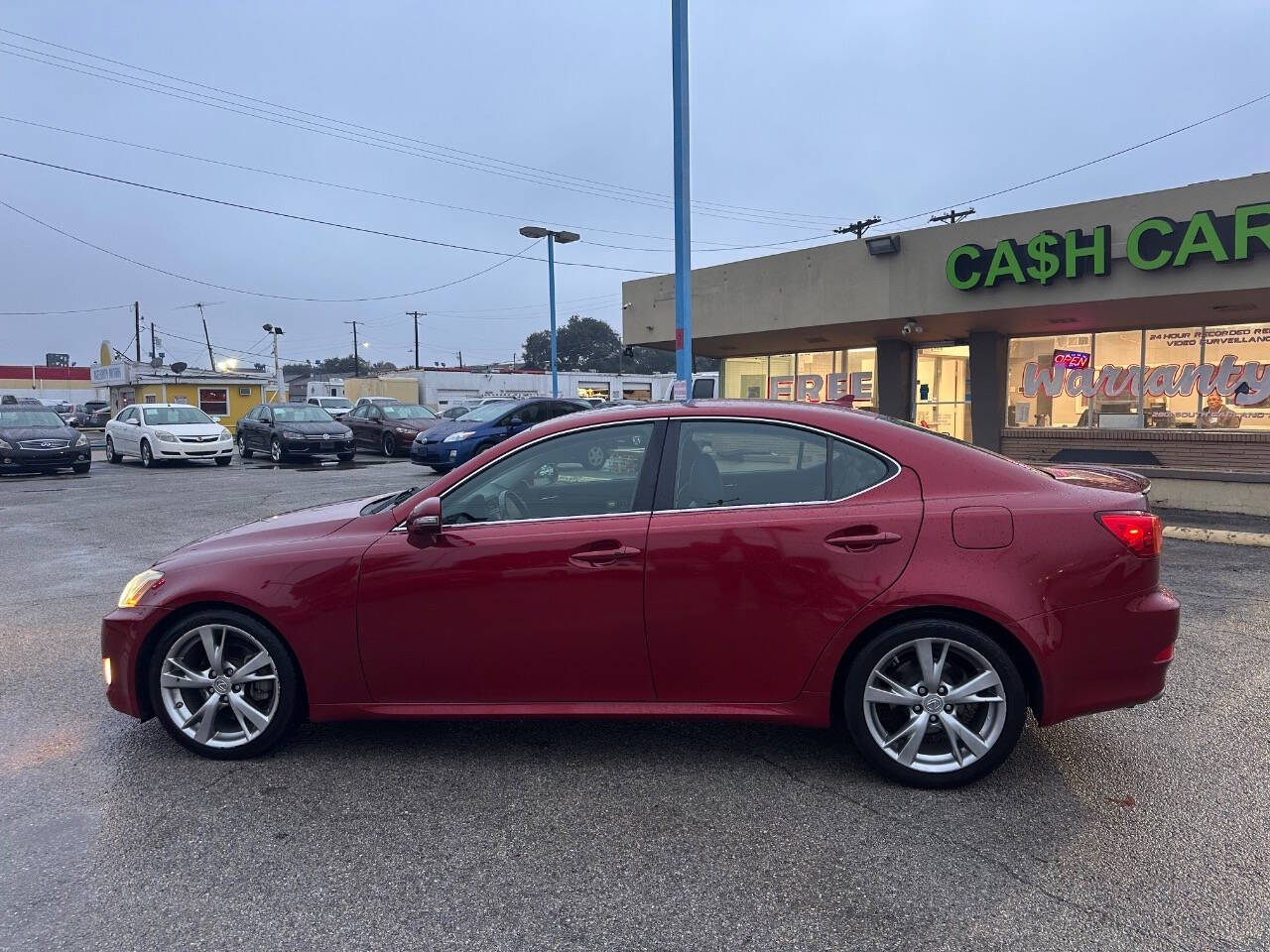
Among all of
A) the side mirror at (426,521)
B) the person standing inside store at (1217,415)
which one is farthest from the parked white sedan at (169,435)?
the person standing inside store at (1217,415)

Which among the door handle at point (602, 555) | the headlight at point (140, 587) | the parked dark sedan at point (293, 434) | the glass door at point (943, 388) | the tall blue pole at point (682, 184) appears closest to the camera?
the door handle at point (602, 555)

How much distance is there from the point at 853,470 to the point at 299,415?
69.2 feet

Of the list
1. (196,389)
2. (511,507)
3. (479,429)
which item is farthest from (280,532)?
(196,389)

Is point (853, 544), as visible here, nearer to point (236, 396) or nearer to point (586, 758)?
point (586, 758)

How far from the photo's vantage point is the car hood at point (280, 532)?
3.85m

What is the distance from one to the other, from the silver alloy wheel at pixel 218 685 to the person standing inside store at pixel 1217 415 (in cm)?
1374

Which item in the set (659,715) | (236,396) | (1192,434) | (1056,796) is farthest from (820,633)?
(236,396)

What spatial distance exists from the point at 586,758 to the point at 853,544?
1492mm

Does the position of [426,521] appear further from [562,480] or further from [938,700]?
[938,700]

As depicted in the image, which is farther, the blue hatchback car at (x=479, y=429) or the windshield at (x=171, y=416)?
the windshield at (x=171, y=416)

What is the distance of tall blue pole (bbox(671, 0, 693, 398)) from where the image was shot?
456 inches

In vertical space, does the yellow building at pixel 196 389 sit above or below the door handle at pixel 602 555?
above

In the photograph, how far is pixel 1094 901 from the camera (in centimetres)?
271

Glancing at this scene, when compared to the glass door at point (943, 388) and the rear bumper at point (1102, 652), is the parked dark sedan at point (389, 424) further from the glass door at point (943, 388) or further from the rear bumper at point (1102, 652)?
the rear bumper at point (1102, 652)
